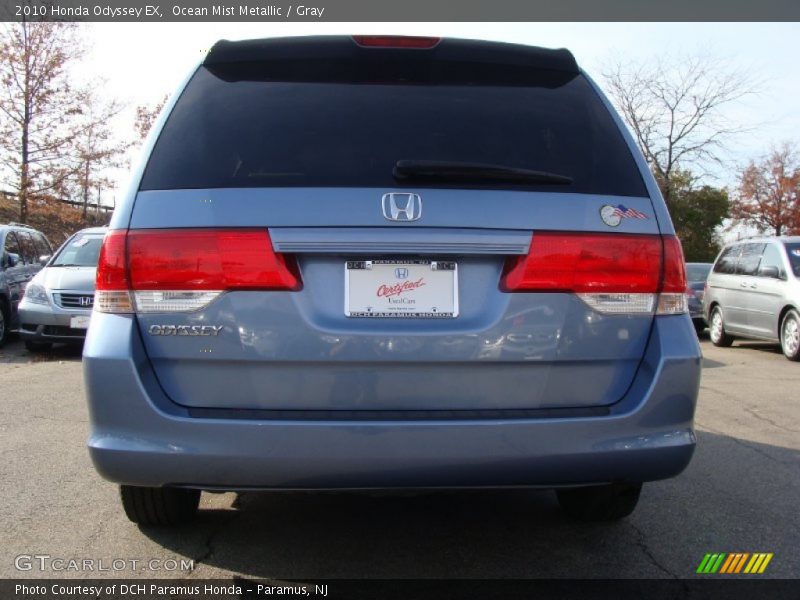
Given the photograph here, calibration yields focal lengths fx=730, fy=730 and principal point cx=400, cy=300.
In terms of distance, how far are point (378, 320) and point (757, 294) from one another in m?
10.4

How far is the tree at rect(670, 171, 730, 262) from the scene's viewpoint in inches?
1517

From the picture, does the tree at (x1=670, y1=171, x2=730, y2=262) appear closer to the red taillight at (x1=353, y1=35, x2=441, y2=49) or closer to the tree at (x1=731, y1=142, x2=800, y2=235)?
the tree at (x1=731, y1=142, x2=800, y2=235)

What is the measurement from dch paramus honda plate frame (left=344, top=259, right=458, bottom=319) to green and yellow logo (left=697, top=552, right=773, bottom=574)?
1.64 metres

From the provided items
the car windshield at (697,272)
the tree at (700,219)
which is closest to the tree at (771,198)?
the tree at (700,219)

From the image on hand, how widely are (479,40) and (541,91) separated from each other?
1.00ft

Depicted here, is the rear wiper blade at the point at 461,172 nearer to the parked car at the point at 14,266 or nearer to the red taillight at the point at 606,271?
the red taillight at the point at 606,271

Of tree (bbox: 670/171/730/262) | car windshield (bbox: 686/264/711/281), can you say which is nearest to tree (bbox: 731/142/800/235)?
tree (bbox: 670/171/730/262)

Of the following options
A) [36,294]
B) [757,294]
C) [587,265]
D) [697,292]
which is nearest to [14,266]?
[36,294]

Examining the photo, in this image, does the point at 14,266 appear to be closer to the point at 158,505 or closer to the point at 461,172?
the point at 158,505

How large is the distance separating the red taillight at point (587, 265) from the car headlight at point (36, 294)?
8.80 metres

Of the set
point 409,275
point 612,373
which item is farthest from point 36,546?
point 612,373

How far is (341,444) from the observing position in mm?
2293

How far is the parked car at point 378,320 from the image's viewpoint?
232 cm

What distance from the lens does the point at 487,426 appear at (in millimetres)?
2328
